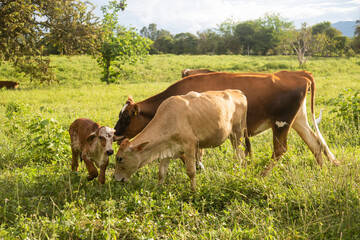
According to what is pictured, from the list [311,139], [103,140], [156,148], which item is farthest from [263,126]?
[103,140]

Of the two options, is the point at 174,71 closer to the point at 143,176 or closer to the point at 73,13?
the point at 73,13

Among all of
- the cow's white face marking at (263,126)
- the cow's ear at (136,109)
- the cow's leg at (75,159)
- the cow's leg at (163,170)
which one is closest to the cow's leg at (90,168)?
the cow's leg at (75,159)

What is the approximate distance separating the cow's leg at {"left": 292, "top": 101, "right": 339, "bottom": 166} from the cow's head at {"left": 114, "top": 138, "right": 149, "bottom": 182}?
330cm

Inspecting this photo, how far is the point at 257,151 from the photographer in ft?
20.9

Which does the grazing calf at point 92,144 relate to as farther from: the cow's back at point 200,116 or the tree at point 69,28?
the tree at point 69,28

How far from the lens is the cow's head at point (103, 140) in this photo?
4.53m

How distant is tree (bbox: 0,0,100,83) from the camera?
444 inches

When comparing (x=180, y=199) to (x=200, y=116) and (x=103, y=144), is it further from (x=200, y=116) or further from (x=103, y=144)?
(x=103, y=144)

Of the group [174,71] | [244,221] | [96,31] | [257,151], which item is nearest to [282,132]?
[257,151]

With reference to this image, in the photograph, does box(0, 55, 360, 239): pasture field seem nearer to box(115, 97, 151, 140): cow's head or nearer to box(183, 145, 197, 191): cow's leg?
box(183, 145, 197, 191): cow's leg

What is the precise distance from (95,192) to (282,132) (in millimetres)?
3449

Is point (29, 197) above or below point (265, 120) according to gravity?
below

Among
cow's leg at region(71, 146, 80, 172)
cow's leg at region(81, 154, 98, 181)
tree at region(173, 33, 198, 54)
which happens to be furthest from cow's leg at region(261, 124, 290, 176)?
tree at region(173, 33, 198, 54)

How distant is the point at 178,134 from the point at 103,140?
3.65ft
